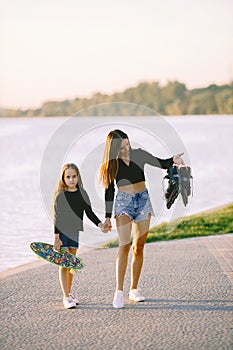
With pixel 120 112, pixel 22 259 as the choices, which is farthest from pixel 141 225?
pixel 22 259

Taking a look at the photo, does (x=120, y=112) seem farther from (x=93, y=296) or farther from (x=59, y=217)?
(x=93, y=296)

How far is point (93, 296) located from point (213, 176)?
51.7ft

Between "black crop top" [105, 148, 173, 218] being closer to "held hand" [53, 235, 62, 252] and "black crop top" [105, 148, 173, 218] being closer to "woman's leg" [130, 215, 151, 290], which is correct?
"woman's leg" [130, 215, 151, 290]

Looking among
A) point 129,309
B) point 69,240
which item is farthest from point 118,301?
point 69,240

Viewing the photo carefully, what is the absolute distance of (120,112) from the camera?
242 inches

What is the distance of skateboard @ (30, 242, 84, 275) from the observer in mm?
5543

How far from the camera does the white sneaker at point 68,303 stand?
556cm

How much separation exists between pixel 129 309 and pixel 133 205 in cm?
82

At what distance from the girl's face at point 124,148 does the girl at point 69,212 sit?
1.26ft

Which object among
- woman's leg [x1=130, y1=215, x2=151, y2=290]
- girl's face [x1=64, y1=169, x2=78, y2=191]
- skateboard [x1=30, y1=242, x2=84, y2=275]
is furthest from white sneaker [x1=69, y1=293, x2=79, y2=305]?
girl's face [x1=64, y1=169, x2=78, y2=191]

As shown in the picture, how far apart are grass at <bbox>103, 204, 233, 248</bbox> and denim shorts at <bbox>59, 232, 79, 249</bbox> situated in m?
2.59

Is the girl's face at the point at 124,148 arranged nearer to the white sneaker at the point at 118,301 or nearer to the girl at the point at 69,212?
the girl at the point at 69,212

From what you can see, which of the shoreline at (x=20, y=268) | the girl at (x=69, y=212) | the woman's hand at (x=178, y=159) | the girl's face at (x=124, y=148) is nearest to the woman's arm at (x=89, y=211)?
the girl at (x=69, y=212)

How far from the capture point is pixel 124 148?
5.54m
